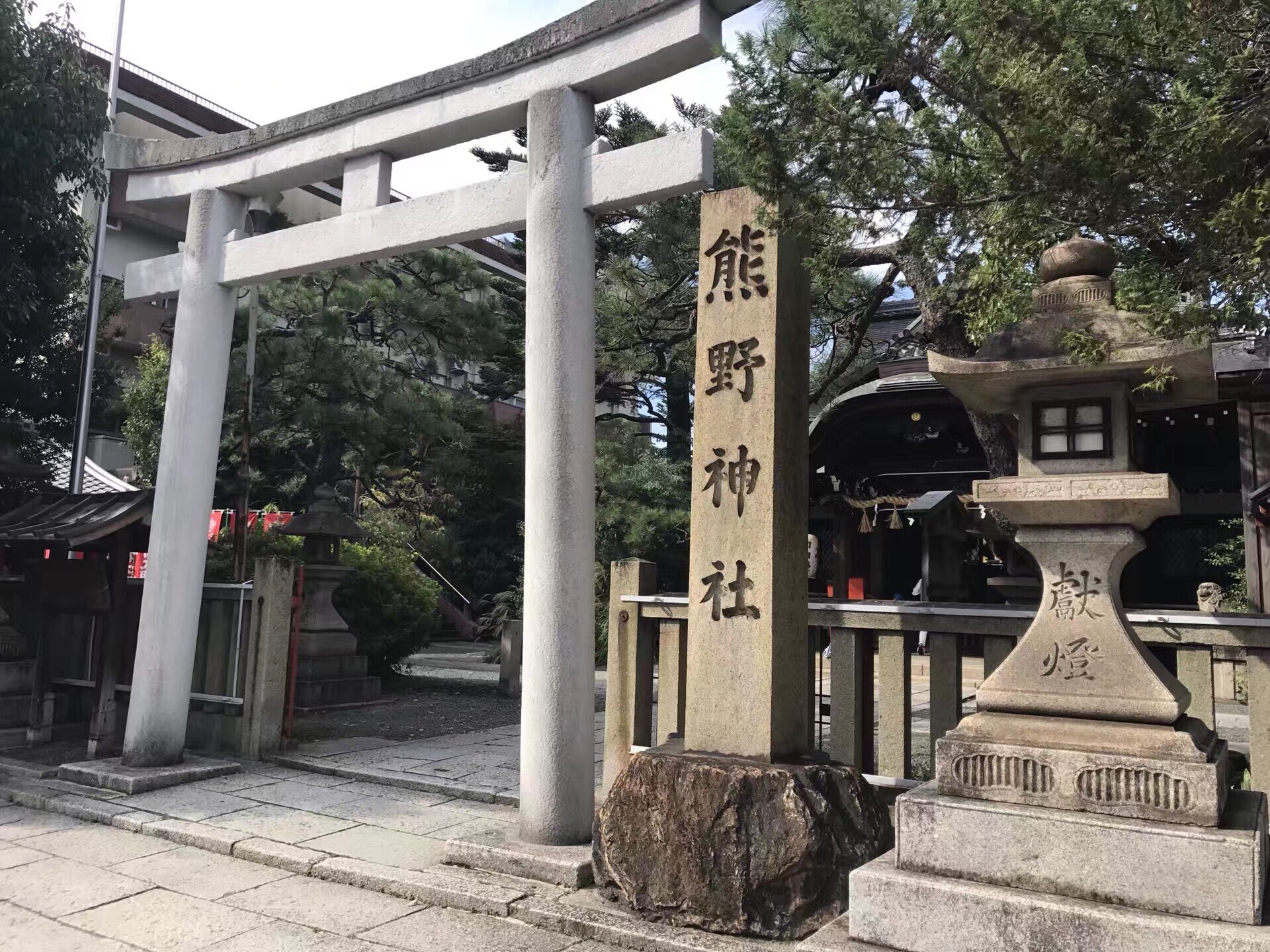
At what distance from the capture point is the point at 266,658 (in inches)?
325

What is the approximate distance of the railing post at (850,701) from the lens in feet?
17.3

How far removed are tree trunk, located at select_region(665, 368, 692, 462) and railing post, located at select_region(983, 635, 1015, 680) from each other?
41.0 ft

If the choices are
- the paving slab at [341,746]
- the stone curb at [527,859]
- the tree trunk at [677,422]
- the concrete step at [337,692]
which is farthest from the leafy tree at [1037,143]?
the tree trunk at [677,422]

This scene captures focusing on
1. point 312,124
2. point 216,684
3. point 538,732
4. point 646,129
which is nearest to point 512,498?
point 646,129

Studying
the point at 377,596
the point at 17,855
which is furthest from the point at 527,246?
the point at 377,596

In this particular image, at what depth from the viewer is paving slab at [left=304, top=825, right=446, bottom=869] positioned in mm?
5402

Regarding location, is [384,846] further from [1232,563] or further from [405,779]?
[1232,563]

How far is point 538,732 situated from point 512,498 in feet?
52.3

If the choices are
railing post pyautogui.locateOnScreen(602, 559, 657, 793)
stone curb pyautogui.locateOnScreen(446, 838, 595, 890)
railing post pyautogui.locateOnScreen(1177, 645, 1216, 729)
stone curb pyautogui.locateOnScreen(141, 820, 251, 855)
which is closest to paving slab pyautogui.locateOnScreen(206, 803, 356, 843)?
stone curb pyautogui.locateOnScreen(141, 820, 251, 855)

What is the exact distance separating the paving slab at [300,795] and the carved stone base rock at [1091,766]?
4683mm

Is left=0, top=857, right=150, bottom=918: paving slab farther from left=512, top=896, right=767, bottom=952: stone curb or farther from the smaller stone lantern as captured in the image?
the smaller stone lantern

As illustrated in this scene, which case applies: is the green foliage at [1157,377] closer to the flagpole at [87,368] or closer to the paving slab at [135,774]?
the paving slab at [135,774]

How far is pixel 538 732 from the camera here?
5.37 meters

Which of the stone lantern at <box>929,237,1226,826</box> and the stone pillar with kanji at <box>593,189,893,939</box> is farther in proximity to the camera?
the stone pillar with kanji at <box>593,189,893,939</box>
